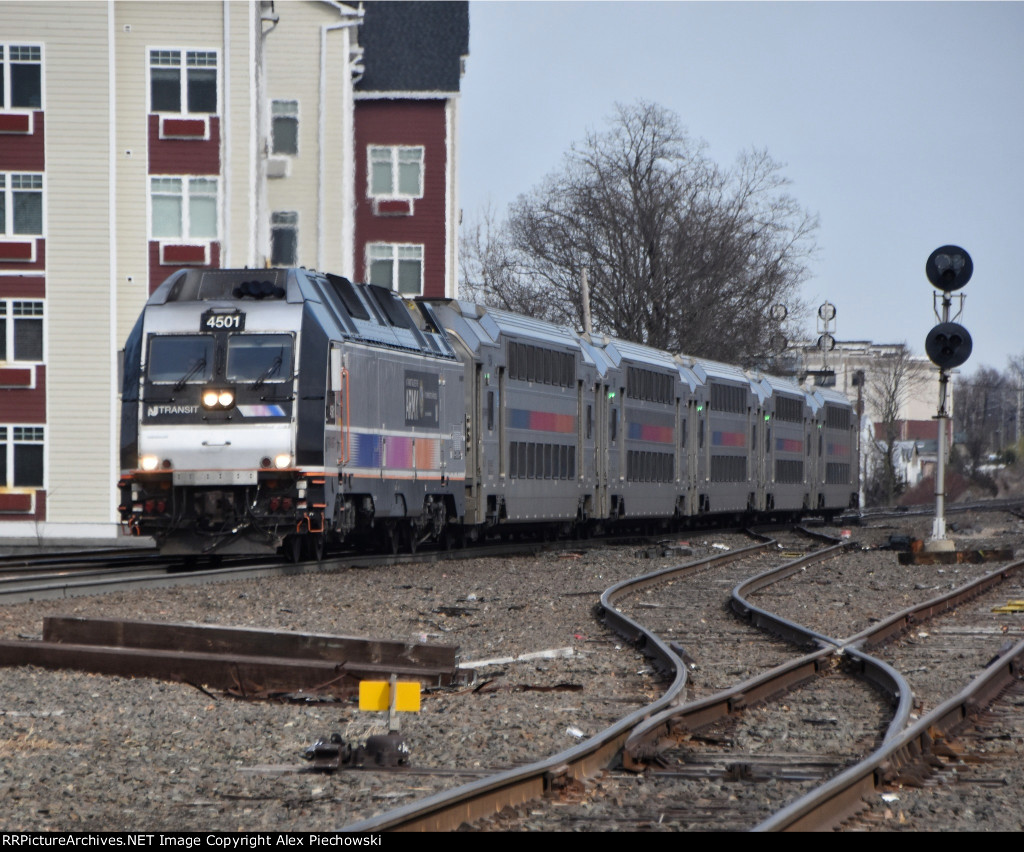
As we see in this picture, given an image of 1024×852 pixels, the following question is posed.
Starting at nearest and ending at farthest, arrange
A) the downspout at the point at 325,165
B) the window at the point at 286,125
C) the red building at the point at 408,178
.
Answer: the downspout at the point at 325,165, the window at the point at 286,125, the red building at the point at 408,178

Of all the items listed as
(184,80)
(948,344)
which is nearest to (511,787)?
(948,344)

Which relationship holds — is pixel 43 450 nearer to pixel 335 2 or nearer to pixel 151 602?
pixel 335 2

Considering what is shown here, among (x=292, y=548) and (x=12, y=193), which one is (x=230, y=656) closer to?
(x=292, y=548)

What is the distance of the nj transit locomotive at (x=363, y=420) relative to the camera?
18.0 metres

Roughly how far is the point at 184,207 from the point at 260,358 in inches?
635

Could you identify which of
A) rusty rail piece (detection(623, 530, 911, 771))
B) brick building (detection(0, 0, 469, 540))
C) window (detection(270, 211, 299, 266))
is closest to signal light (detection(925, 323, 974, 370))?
rusty rail piece (detection(623, 530, 911, 771))

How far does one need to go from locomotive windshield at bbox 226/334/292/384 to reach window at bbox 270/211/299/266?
19907 millimetres

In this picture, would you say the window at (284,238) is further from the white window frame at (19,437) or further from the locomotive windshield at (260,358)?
the locomotive windshield at (260,358)

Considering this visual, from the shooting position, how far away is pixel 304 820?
5.92m

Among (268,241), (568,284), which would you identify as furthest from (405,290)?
(568,284)

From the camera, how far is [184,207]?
3319cm

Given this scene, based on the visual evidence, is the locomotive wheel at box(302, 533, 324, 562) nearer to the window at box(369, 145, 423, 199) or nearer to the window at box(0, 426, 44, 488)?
the window at box(0, 426, 44, 488)

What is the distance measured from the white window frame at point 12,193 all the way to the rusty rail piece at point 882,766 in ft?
88.6

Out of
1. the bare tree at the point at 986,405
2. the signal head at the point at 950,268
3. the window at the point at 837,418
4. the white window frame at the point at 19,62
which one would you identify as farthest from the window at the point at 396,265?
the bare tree at the point at 986,405
